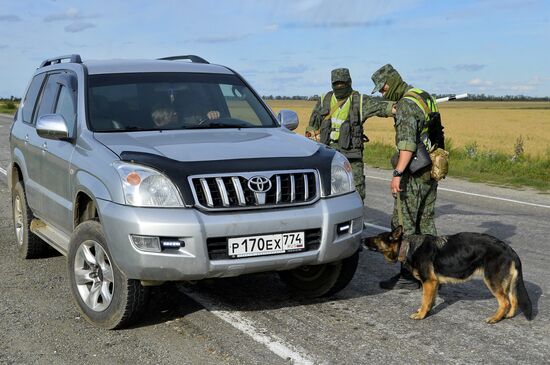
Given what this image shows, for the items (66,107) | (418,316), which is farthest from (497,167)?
(66,107)

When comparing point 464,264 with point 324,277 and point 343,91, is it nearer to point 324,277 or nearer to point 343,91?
point 324,277

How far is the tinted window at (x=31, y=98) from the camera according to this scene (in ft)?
22.8

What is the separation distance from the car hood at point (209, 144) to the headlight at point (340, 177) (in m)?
0.19

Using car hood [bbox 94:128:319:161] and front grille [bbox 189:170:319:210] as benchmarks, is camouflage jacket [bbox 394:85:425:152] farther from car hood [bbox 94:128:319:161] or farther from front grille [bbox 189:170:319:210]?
front grille [bbox 189:170:319:210]

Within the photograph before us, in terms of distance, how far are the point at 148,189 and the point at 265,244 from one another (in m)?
0.83

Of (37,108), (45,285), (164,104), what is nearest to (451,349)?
(164,104)

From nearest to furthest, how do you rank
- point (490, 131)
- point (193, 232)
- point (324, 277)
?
point (193, 232) → point (324, 277) → point (490, 131)

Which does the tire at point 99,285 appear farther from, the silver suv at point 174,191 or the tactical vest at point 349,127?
the tactical vest at point 349,127

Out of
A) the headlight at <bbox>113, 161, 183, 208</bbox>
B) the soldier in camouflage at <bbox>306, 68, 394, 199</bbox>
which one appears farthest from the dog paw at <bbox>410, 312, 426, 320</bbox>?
the soldier in camouflage at <bbox>306, 68, 394, 199</bbox>

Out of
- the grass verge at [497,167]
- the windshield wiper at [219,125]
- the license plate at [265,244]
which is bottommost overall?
the grass verge at [497,167]

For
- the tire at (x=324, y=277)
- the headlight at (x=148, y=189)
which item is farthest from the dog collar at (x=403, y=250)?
the headlight at (x=148, y=189)

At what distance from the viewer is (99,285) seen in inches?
191

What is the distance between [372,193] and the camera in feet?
39.9

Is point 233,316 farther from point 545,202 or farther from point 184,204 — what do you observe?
point 545,202
